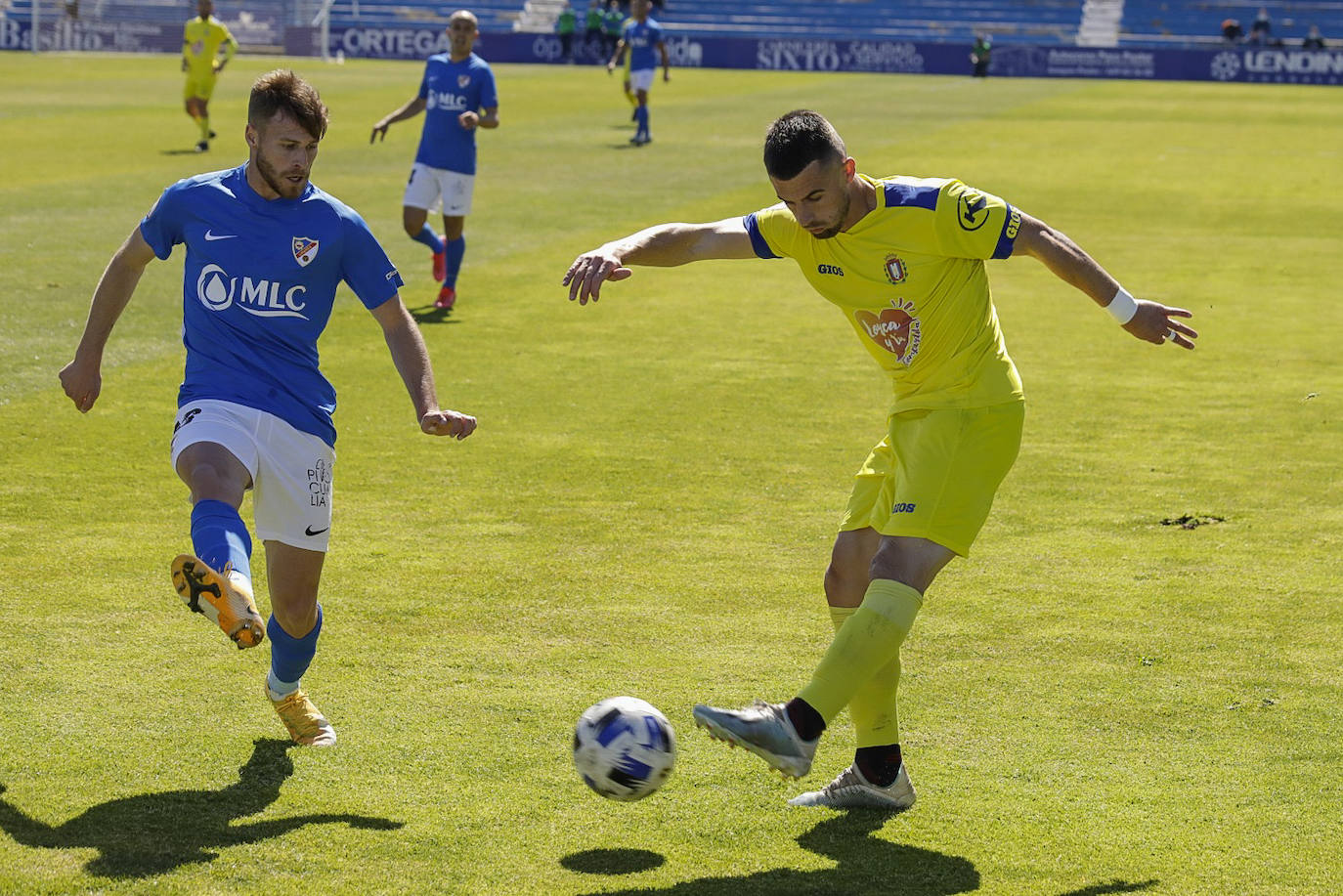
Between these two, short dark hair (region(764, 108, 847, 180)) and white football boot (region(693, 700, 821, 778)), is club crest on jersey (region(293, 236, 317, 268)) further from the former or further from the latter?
white football boot (region(693, 700, 821, 778))

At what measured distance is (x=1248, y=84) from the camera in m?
58.1

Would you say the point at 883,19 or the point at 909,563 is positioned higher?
the point at 883,19

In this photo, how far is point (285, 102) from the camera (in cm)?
522

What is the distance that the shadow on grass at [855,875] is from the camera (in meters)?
4.67

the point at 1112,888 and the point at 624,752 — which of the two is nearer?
the point at 1112,888

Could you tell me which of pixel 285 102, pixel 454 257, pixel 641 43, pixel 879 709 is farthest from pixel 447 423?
pixel 641 43

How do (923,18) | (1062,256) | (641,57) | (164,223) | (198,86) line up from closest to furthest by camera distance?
1. (1062,256)
2. (164,223)
3. (198,86)
4. (641,57)
5. (923,18)

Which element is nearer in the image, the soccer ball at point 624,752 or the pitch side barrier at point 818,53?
the soccer ball at point 624,752

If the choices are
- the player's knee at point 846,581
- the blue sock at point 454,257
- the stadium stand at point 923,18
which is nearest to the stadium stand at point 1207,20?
the stadium stand at point 923,18

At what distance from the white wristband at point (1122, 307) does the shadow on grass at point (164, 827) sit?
286cm

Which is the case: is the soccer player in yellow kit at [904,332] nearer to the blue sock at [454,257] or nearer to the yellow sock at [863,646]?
the yellow sock at [863,646]

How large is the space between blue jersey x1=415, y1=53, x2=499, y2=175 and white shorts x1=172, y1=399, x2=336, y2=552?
970cm

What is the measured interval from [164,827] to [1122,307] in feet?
11.4

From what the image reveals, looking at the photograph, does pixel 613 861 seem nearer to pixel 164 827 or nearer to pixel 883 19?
pixel 164 827
